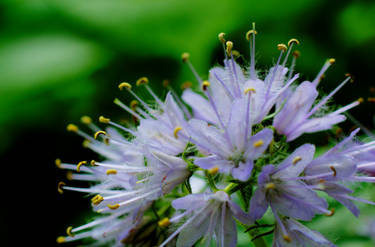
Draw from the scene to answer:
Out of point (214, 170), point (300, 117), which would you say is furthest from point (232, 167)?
point (300, 117)

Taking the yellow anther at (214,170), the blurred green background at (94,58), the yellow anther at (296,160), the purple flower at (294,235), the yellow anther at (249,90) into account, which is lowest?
the purple flower at (294,235)

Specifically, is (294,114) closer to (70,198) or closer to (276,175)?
(276,175)

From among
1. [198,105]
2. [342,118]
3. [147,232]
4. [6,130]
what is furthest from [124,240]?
[6,130]

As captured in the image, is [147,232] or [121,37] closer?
[147,232]

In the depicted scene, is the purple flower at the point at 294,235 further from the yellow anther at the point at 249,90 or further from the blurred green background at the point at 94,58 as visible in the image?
the blurred green background at the point at 94,58

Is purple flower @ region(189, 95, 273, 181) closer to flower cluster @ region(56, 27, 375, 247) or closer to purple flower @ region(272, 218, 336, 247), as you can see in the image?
flower cluster @ region(56, 27, 375, 247)

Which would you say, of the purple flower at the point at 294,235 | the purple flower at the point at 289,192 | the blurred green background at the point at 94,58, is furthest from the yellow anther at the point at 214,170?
the blurred green background at the point at 94,58

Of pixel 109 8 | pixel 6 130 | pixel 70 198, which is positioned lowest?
pixel 70 198
